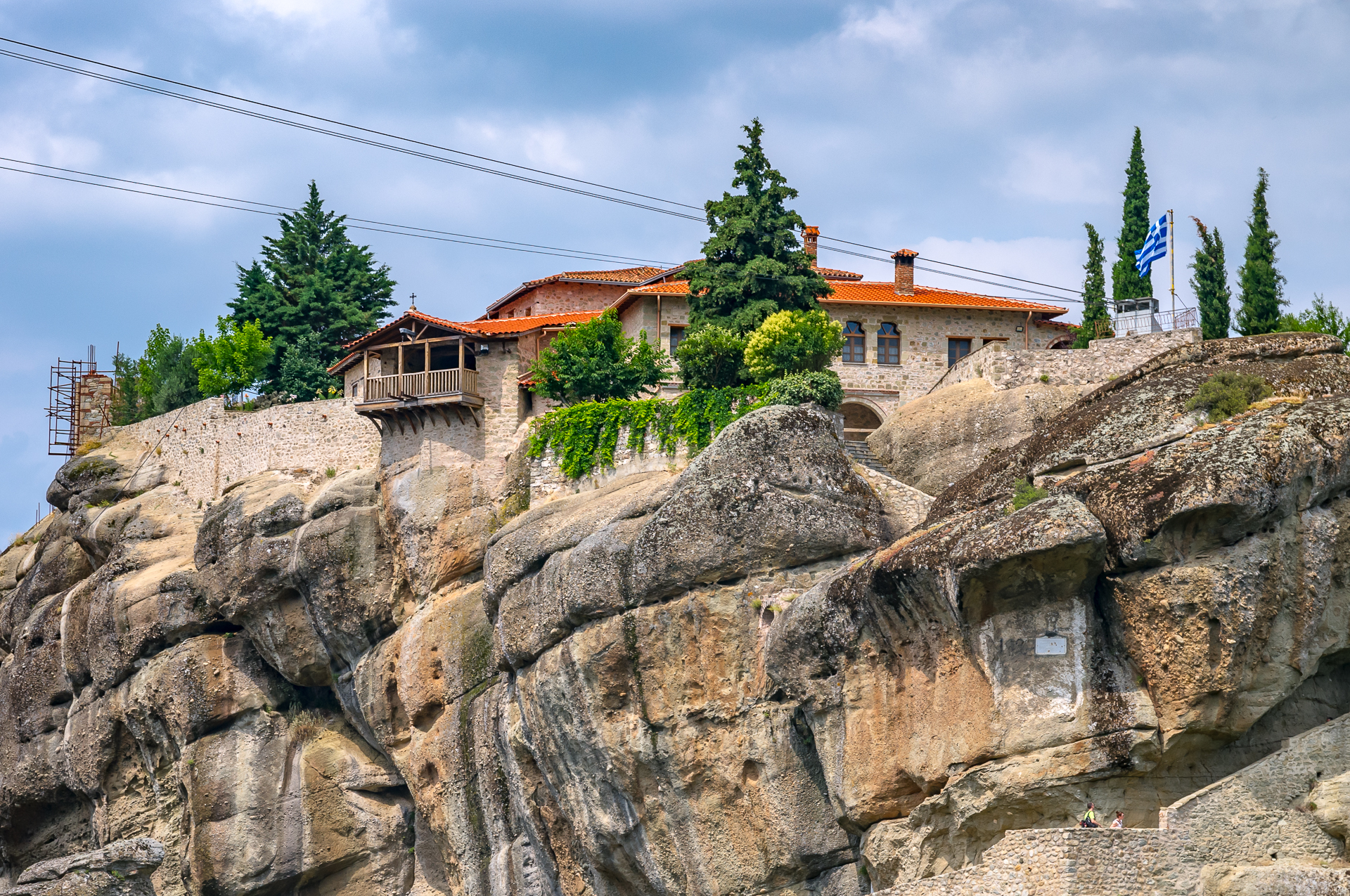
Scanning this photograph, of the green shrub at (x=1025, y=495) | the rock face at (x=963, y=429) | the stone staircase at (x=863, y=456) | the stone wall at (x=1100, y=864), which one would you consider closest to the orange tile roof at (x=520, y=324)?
the stone staircase at (x=863, y=456)

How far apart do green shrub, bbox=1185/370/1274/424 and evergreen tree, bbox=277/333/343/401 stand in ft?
108

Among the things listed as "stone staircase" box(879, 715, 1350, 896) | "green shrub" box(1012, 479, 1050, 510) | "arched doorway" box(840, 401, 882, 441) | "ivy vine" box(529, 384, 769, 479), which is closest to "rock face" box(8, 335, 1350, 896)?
"stone staircase" box(879, 715, 1350, 896)

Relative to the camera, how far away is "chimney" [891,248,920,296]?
5160 cm

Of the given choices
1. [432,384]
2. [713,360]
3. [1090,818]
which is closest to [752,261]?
[713,360]

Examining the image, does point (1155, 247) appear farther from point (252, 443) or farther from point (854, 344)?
point (252, 443)

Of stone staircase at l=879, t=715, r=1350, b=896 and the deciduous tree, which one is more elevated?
the deciduous tree

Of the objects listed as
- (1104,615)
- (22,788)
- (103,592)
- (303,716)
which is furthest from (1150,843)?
(22,788)

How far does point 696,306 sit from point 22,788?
80.9ft

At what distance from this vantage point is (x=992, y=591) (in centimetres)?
2820

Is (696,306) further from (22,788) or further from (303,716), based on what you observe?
(22,788)

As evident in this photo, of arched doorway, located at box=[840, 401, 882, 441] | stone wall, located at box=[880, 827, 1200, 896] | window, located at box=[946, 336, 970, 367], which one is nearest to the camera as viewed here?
stone wall, located at box=[880, 827, 1200, 896]

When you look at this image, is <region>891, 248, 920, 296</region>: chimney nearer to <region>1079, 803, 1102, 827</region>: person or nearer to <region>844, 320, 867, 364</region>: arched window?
<region>844, 320, 867, 364</region>: arched window

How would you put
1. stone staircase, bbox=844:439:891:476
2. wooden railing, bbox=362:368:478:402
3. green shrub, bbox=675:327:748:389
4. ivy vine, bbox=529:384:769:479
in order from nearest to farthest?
→ stone staircase, bbox=844:439:891:476 → ivy vine, bbox=529:384:769:479 → green shrub, bbox=675:327:748:389 → wooden railing, bbox=362:368:478:402

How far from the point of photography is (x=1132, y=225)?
4788 cm
